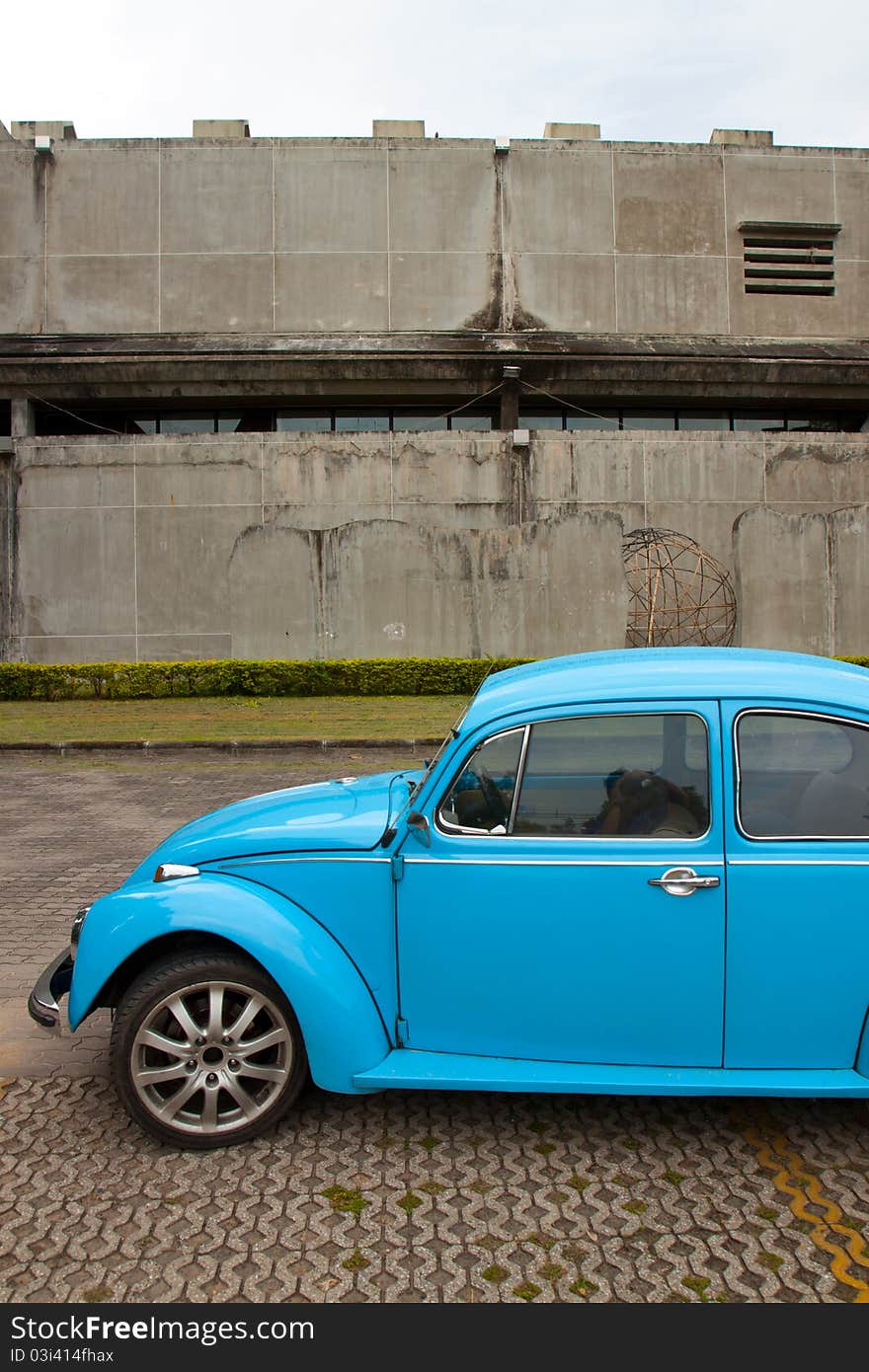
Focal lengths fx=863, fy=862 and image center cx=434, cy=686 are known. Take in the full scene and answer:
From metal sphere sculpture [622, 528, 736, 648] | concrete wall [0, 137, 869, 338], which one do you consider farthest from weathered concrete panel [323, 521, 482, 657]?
concrete wall [0, 137, 869, 338]

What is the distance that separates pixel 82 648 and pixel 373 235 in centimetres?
1417

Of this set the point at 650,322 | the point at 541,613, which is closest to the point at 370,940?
the point at 541,613

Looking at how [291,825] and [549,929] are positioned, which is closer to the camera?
[549,929]

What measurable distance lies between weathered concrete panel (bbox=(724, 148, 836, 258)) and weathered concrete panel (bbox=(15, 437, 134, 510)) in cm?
1848

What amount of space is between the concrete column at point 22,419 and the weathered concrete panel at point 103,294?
2225mm

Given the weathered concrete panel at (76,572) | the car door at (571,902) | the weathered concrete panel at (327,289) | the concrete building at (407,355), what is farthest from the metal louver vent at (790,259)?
the car door at (571,902)

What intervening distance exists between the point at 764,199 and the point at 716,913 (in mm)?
28239

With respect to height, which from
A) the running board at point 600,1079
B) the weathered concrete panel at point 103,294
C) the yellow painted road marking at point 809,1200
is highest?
the weathered concrete panel at point 103,294

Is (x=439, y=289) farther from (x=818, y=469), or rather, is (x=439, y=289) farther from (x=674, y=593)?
(x=818, y=469)

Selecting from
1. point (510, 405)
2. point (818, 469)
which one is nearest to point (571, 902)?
point (510, 405)

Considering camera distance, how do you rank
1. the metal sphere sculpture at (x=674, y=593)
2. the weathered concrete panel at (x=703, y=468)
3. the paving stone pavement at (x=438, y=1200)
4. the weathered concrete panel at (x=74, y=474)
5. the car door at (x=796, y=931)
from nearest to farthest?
the paving stone pavement at (x=438, y=1200)
the car door at (x=796, y=931)
the metal sphere sculpture at (x=674, y=593)
the weathered concrete panel at (x=74, y=474)
the weathered concrete panel at (x=703, y=468)

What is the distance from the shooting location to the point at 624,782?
10.6 ft

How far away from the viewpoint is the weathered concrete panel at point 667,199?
24766mm

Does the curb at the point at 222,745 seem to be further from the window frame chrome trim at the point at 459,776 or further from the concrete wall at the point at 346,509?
the window frame chrome trim at the point at 459,776
